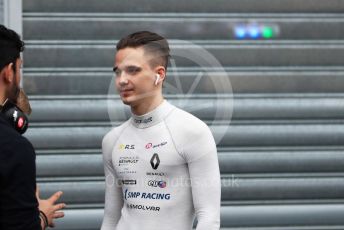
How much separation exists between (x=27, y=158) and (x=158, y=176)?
3.20 ft

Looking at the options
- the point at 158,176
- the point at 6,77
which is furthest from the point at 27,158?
the point at 158,176

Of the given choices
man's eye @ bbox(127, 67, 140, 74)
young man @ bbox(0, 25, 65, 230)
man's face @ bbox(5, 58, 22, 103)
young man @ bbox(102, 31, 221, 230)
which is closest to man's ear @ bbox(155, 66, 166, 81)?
young man @ bbox(102, 31, 221, 230)

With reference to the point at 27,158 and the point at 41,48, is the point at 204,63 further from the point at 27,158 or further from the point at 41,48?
the point at 27,158

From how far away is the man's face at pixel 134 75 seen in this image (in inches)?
158

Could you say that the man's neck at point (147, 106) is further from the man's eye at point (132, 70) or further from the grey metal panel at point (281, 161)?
the grey metal panel at point (281, 161)

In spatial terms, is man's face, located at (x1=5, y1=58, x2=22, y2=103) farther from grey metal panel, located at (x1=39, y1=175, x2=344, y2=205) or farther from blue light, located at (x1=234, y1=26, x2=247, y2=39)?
blue light, located at (x1=234, y1=26, x2=247, y2=39)

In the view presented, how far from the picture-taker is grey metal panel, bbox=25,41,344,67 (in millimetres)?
5996

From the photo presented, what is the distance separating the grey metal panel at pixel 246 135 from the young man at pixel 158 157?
1854 millimetres

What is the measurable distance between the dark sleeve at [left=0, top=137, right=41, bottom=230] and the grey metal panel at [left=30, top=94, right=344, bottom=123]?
2708mm

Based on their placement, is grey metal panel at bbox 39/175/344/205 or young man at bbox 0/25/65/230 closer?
young man at bbox 0/25/65/230

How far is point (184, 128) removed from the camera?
4020 millimetres

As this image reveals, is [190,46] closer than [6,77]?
No

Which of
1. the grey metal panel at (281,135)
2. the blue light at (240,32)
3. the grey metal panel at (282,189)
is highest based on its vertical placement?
the blue light at (240,32)

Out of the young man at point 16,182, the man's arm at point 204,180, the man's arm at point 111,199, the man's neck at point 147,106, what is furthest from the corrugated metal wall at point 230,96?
the young man at point 16,182
